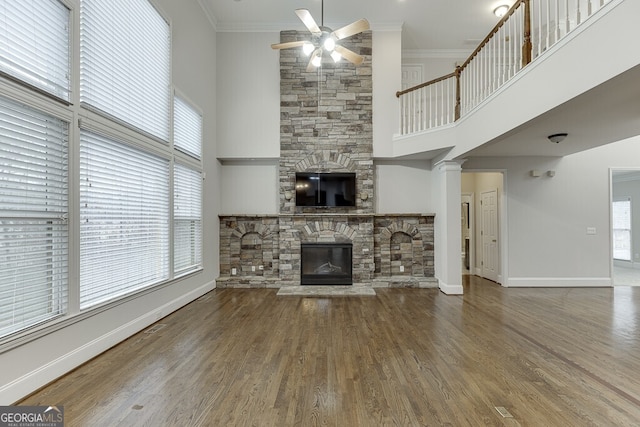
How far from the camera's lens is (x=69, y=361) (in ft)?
8.29

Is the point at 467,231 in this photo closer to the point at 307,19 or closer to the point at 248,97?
the point at 248,97

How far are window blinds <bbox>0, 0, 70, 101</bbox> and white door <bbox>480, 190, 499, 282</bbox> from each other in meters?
7.22

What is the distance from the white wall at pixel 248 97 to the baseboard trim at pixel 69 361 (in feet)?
11.5

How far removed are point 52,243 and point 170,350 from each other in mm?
1449

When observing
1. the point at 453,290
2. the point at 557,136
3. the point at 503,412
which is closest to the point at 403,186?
the point at 453,290

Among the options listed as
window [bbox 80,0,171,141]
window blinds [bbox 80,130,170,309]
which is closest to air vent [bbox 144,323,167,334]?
window blinds [bbox 80,130,170,309]

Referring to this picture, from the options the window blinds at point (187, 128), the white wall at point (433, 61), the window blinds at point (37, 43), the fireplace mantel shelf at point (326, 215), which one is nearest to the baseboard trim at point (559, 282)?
the fireplace mantel shelf at point (326, 215)

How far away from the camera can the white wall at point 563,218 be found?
5805 millimetres

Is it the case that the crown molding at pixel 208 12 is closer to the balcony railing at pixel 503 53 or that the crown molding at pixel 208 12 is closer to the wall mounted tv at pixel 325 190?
the wall mounted tv at pixel 325 190

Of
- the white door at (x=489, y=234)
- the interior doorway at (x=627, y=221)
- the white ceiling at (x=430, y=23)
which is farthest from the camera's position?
the interior doorway at (x=627, y=221)

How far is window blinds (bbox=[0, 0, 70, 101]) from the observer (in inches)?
83.4

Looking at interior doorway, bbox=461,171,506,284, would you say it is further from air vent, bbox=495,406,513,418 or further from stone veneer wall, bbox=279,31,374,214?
air vent, bbox=495,406,513,418

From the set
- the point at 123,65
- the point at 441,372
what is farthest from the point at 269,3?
the point at 441,372

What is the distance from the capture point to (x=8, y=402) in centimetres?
202
